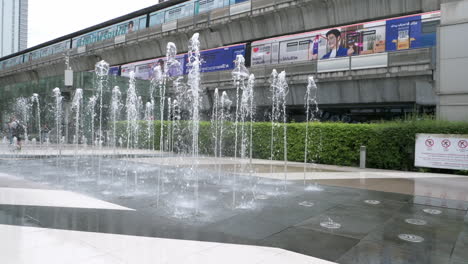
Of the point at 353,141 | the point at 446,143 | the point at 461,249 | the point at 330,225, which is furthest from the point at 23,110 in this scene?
the point at 461,249

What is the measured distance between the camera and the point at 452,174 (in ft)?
37.5

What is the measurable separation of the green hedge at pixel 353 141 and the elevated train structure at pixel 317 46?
174 inches

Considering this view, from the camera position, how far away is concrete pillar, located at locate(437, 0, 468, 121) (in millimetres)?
13508

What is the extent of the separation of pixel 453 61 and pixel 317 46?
6.55 m

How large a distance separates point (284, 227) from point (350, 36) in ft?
48.1

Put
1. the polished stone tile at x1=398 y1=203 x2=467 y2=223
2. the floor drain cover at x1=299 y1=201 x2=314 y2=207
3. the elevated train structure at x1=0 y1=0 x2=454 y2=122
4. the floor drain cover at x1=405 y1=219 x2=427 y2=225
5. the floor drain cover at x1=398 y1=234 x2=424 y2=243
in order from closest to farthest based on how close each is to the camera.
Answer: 1. the floor drain cover at x1=398 y1=234 x2=424 y2=243
2. the floor drain cover at x1=405 y1=219 x2=427 y2=225
3. the polished stone tile at x1=398 y1=203 x2=467 y2=223
4. the floor drain cover at x1=299 y1=201 x2=314 y2=207
5. the elevated train structure at x1=0 y1=0 x2=454 y2=122

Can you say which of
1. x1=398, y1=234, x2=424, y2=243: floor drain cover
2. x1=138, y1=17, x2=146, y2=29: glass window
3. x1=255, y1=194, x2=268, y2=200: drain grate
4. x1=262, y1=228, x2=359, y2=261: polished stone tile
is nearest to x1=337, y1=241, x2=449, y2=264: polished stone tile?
x1=262, y1=228, x2=359, y2=261: polished stone tile

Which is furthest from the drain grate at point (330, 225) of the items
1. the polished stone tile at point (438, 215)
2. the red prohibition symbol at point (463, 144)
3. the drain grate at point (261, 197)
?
the red prohibition symbol at point (463, 144)

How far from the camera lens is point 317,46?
17.8 metres

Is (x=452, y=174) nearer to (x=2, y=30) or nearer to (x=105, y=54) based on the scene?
(x=105, y=54)

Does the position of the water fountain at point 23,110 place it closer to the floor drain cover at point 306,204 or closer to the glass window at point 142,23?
the glass window at point 142,23

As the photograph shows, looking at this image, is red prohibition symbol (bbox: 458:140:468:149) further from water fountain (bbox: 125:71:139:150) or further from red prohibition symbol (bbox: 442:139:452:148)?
water fountain (bbox: 125:71:139:150)

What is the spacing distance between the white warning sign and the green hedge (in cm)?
29

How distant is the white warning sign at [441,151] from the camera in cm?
1118
